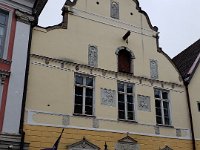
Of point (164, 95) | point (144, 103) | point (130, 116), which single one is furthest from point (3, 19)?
point (164, 95)

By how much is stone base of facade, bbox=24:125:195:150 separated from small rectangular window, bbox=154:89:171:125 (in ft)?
3.17

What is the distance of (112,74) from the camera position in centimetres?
1527

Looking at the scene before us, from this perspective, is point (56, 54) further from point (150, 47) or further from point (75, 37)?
point (150, 47)

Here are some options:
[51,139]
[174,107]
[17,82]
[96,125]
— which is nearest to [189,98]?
[174,107]

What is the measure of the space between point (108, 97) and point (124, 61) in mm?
2448

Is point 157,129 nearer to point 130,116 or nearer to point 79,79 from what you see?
point 130,116

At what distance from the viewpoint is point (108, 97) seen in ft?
48.2

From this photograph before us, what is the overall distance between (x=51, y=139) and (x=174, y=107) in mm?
7012

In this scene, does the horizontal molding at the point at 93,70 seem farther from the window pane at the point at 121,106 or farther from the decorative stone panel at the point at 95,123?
the decorative stone panel at the point at 95,123

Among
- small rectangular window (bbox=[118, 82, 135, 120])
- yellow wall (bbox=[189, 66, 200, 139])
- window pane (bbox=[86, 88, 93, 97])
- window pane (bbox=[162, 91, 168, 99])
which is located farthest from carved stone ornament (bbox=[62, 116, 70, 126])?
yellow wall (bbox=[189, 66, 200, 139])

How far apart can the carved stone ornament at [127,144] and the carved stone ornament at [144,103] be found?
68.2 inches

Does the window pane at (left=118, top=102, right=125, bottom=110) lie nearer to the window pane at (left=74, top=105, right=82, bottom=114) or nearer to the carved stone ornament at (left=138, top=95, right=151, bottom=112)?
the carved stone ornament at (left=138, top=95, right=151, bottom=112)

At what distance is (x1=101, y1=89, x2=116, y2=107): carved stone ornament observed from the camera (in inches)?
572

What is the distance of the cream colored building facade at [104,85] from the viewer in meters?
13.2
